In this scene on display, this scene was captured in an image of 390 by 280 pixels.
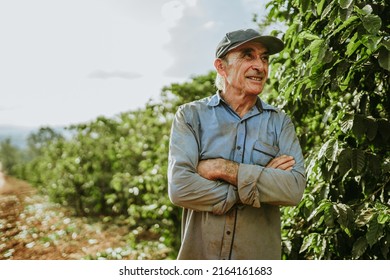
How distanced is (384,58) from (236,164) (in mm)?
726

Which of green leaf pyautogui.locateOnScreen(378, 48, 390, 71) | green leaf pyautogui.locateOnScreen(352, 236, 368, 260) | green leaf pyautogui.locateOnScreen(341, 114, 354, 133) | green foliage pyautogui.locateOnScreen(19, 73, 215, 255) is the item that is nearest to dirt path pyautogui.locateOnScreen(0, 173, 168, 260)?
green foliage pyautogui.locateOnScreen(19, 73, 215, 255)

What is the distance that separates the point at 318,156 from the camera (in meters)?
2.03

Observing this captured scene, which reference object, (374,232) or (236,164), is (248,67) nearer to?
(236,164)

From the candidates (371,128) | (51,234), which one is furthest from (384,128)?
(51,234)

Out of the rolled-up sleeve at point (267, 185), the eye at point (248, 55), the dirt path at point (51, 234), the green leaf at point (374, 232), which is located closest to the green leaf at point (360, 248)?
the green leaf at point (374, 232)

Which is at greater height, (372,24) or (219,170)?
(372,24)

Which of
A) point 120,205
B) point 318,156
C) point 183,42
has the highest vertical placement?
point 183,42

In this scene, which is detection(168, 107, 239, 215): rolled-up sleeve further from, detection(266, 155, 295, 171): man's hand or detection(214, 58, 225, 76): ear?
detection(214, 58, 225, 76): ear

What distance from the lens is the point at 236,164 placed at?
1.55m

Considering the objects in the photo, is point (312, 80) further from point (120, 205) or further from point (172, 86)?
point (120, 205)

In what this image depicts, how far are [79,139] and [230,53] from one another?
4223mm

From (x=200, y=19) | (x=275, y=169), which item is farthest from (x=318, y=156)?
(x=200, y=19)

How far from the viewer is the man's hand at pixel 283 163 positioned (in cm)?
159

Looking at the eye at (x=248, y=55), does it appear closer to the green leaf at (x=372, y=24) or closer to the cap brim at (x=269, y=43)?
the cap brim at (x=269, y=43)
